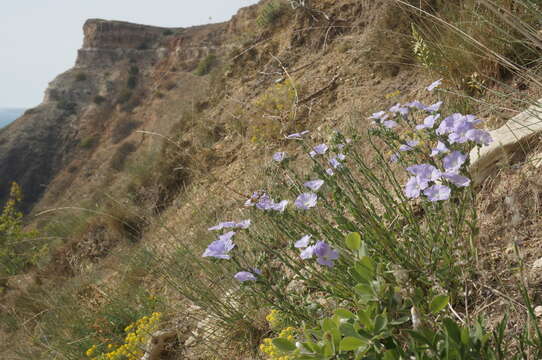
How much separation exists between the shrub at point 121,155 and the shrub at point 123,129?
13.0 feet

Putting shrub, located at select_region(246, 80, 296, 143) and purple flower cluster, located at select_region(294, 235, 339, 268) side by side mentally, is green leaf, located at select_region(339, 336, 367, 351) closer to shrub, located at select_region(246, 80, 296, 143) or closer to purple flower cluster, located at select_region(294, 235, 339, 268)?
purple flower cluster, located at select_region(294, 235, 339, 268)

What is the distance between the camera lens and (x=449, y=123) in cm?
151

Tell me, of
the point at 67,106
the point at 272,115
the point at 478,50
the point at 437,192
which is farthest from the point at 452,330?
the point at 67,106

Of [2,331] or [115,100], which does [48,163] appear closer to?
[115,100]

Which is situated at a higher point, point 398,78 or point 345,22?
point 345,22

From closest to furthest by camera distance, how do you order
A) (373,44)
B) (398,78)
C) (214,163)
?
(398,78) < (373,44) < (214,163)

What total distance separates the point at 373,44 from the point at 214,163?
3.31 metres

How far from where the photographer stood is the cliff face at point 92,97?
25578mm

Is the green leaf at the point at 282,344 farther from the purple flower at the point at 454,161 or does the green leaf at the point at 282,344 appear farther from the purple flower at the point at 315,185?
the purple flower at the point at 454,161

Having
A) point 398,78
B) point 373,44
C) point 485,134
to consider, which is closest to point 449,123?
point 485,134

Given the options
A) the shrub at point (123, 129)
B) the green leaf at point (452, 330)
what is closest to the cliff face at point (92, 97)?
the shrub at point (123, 129)

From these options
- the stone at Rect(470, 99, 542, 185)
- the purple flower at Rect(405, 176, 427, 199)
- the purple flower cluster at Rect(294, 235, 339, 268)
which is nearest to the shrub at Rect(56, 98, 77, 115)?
the stone at Rect(470, 99, 542, 185)

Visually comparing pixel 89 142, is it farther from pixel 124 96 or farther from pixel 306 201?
pixel 306 201

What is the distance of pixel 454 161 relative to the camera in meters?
1.38
